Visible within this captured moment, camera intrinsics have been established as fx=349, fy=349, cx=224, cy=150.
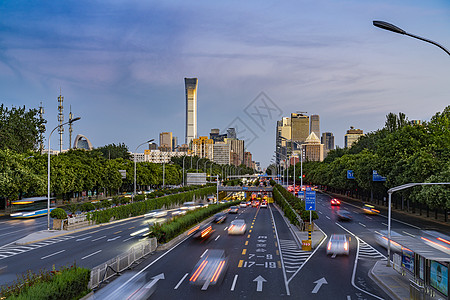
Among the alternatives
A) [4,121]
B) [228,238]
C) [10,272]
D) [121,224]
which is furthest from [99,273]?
[4,121]

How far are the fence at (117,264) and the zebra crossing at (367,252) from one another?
16.0 meters

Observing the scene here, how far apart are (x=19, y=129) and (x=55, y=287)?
3197 inches

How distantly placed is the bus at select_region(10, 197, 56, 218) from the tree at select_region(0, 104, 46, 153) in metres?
24.7

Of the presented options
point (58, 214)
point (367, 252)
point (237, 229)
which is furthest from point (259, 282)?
point (58, 214)

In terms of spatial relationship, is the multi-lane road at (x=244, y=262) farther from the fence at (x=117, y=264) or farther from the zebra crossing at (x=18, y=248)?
the fence at (x=117, y=264)

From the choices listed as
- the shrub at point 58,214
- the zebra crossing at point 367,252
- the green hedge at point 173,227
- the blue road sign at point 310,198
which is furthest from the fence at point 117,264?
the shrub at point 58,214

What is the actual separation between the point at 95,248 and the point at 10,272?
26.3 ft

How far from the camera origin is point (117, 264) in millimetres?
19984

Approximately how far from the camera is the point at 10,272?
2123 cm

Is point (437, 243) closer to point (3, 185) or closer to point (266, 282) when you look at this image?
point (266, 282)

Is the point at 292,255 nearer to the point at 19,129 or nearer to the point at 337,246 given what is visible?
the point at 337,246

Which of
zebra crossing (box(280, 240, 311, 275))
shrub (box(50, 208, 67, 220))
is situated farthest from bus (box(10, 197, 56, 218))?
zebra crossing (box(280, 240, 311, 275))

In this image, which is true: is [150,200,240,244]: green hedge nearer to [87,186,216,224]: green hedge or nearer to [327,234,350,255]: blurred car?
[87,186,216,224]: green hedge

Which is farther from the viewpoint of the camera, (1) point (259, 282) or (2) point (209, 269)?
(2) point (209, 269)
